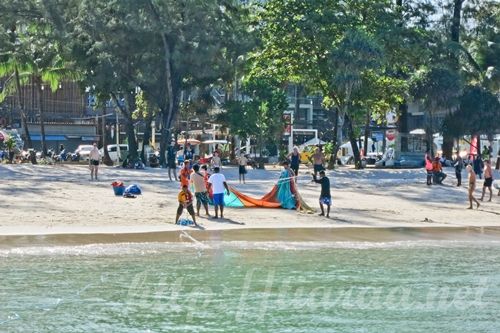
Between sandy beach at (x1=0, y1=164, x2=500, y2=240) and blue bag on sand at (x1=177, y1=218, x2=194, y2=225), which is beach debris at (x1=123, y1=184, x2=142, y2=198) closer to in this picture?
sandy beach at (x1=0, y1=164, x2=500, y2=240)

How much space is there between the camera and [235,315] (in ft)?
53.9

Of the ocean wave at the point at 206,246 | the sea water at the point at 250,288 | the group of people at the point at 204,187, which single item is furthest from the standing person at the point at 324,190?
the sea water at the point at 250,288

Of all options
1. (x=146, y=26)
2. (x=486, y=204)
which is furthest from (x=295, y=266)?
(x=146, y=26)

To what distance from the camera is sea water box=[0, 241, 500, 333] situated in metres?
16.0

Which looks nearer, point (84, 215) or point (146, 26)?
point (84, 215)

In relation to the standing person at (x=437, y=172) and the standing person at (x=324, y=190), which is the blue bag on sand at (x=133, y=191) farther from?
the standing person at (x=437, y=172)

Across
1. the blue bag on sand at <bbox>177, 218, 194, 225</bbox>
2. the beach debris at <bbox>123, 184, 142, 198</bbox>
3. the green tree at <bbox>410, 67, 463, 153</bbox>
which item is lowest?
the blue bag on sand at <bbox>177, 218, 194, 225</bbox>

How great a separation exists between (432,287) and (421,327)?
11.6 feet

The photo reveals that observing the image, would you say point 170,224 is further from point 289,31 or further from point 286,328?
point 289,31

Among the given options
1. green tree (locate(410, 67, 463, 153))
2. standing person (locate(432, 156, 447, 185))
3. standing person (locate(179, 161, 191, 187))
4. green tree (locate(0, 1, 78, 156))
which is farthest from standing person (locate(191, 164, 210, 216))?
green tree (locate(0, 1, 78, 156))

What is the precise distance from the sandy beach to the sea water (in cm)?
310

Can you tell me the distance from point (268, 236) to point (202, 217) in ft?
9.63

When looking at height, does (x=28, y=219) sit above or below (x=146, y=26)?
below

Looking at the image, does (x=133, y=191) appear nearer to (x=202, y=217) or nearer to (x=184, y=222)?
(x=202, y=217)
